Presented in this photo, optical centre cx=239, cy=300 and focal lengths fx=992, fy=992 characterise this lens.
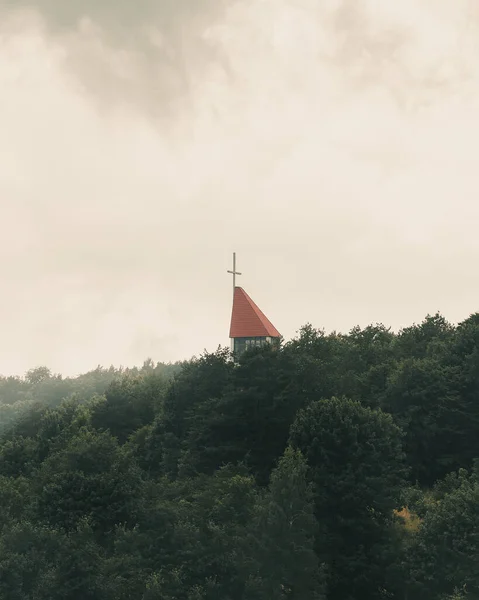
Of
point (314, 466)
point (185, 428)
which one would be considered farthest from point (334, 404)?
point (185, 428)

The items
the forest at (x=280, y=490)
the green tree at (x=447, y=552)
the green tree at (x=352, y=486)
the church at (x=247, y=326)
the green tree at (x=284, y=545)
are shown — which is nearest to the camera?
the green tree at (x=447, y=552)

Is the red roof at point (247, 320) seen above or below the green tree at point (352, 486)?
above

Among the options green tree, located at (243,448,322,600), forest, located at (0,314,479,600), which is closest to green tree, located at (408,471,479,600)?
forest, located at (0,314,479,600)

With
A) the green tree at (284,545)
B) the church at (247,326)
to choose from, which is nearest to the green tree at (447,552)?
the green tree at (284,545)

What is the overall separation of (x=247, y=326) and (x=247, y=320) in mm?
824

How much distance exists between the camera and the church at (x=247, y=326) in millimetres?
116188

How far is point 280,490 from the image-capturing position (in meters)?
66.1

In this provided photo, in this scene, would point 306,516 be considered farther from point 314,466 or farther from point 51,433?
point 51,433

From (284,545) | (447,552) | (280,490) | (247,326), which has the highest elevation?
(247,326)

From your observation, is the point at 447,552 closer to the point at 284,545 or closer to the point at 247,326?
the point at 284,545

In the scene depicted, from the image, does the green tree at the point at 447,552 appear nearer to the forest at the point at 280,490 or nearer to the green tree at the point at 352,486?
the forest at the point at 280,490

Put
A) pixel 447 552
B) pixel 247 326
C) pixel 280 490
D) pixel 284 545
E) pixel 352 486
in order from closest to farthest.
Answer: pixel 447 552 → pixel 284 545 → pixel 280 490 → pixel 352 486 → pixel 247 326

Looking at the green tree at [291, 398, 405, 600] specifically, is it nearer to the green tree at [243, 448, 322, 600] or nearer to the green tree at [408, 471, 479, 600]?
the green tree at [408, 471, 479, 600]

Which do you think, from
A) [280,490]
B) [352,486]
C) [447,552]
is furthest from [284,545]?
[447,552]
